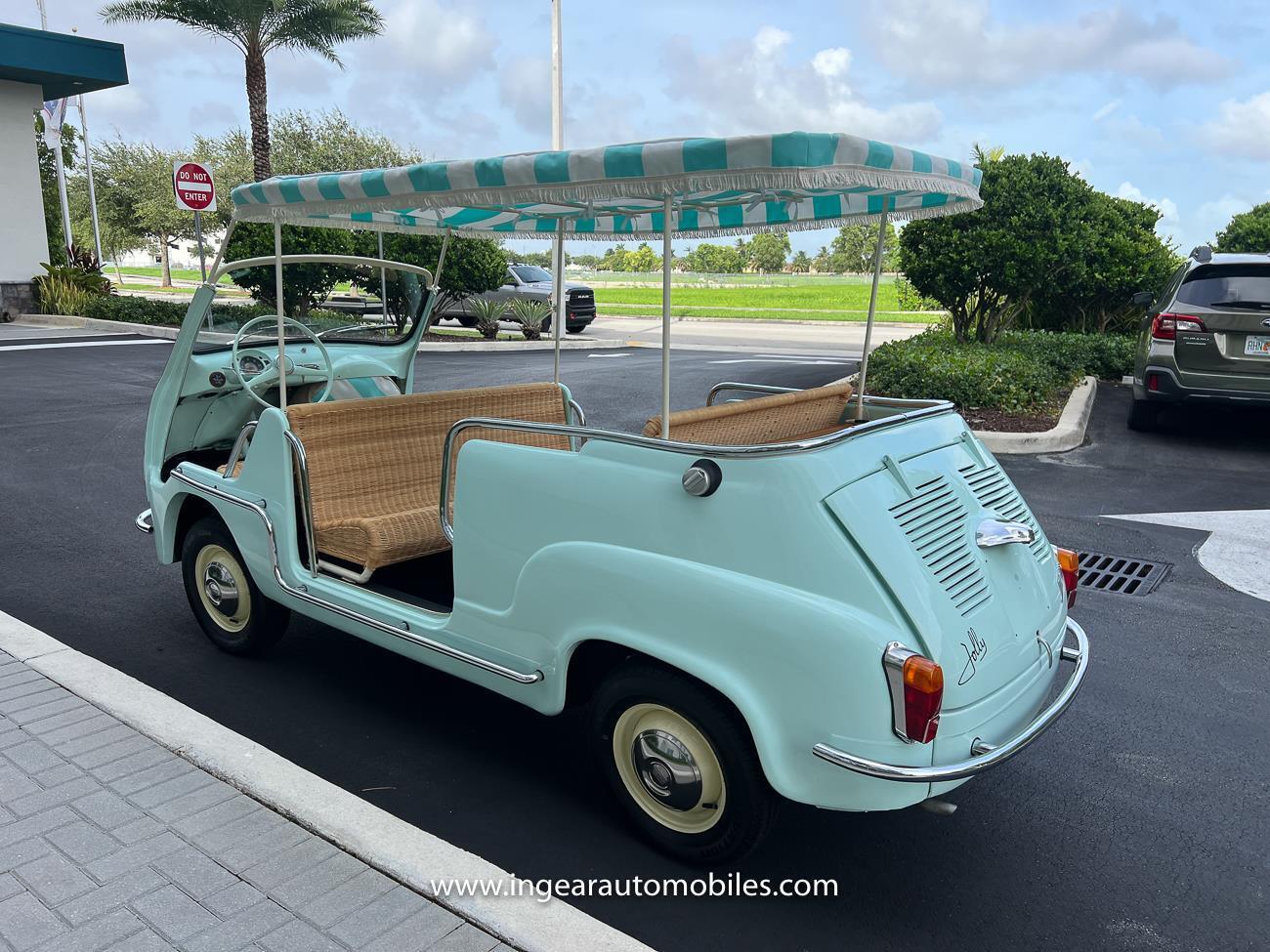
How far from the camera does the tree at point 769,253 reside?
75.8m

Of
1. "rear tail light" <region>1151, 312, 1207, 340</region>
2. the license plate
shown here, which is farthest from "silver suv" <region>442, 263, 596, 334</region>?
the license plate

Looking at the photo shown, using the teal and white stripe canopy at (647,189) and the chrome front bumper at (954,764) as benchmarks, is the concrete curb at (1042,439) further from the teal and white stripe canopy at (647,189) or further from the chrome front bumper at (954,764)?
the chrome front bumper at (954,764)

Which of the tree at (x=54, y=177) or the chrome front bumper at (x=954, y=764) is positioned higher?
the tree at (x=54, y=177)

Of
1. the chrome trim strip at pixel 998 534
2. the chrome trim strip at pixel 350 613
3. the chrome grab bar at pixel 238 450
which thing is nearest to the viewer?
the chrome trim strip at pixel 998 534

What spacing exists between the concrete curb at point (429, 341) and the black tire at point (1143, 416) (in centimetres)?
1020

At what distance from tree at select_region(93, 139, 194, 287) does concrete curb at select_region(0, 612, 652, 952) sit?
154ft

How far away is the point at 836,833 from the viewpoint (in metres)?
3.02

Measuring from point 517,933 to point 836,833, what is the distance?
3.58 feet

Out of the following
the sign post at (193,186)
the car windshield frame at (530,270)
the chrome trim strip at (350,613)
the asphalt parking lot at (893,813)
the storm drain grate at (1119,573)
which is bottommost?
the asphalt parking lot at (893,813)

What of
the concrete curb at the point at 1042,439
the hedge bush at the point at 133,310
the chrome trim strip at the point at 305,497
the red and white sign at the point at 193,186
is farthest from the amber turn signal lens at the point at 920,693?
the hedge bush at the point at 133,310

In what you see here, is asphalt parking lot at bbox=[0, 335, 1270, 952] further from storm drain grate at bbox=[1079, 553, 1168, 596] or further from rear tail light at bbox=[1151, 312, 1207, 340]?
rear tail light at bbox=[1151, 312, 1207, 340]

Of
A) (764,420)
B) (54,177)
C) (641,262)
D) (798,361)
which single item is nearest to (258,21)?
(798,361)

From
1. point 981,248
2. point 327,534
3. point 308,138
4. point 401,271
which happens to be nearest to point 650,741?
point 327,534

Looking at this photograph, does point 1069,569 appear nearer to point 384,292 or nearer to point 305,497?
point 305,497
